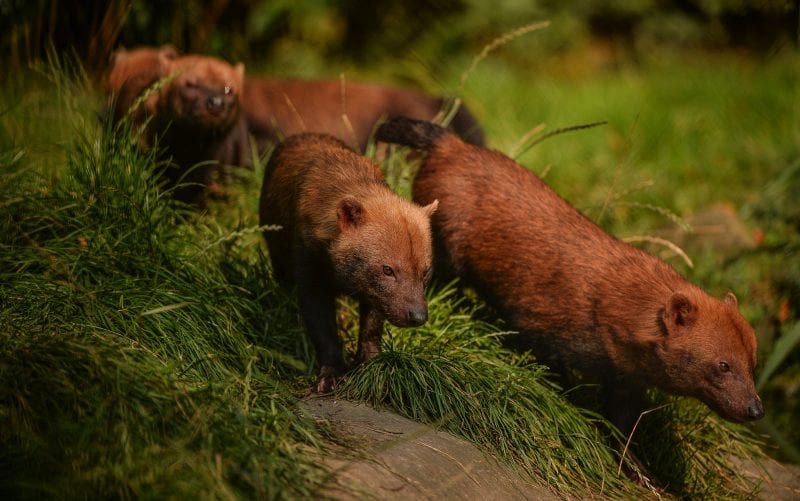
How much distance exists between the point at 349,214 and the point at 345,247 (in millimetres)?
160

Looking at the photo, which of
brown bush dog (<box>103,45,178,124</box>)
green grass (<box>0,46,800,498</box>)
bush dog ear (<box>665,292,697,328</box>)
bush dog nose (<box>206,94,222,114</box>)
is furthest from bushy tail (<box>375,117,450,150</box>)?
bush dog ear (<box>665,292,697,328</box>)

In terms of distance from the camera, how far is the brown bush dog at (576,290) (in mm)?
4746

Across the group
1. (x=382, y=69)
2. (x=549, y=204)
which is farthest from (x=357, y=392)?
(x=382, y=69)

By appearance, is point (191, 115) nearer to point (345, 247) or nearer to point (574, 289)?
point (345, 247)

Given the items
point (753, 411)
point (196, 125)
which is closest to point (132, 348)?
point (196, 125)

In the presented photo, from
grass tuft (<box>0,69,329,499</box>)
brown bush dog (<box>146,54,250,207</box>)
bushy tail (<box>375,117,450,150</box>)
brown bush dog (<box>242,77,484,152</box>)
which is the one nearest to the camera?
grass tuft (<box>0,69,329,499</box>)

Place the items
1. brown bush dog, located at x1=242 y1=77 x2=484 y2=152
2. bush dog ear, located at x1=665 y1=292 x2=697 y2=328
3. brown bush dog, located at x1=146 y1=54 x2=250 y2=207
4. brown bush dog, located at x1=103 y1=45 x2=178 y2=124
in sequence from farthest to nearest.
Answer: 1. brown bush dog, located at x1=242 y1=77 x2=484 y2=152
2. brown bush dog, located at x1=103 y1=45 x2=178 y2=124
3. brown bush dog, located at x1=146 y1=54 x2=250 y2=207
4. bush dog ear, located at x1=665 y1=292 x2=697 y2=328

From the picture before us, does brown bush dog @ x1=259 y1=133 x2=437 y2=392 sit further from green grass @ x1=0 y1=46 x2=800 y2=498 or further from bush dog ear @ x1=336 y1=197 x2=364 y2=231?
green grass @ x1=0 y1=46 x2=800 y2=498

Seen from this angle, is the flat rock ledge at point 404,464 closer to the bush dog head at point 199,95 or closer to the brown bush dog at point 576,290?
the brown bush dog at point 576,290

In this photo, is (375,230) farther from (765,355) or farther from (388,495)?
(765,355)

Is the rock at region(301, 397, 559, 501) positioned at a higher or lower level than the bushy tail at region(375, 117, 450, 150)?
lower

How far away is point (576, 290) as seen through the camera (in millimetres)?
5180

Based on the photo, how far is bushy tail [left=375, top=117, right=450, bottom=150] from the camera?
19.4 feet

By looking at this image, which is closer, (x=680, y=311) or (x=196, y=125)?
(x=680, y=311)
